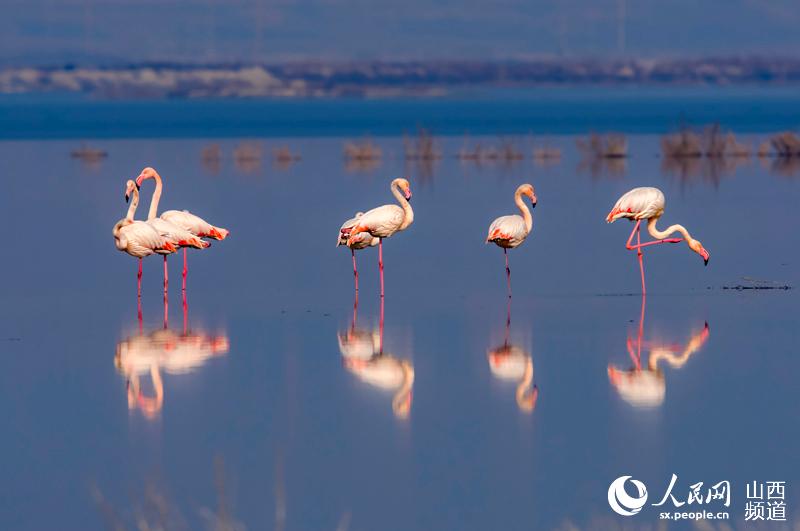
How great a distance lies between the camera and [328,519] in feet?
27.2

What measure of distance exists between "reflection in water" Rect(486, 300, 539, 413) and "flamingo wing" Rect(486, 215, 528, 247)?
2402 millimetres

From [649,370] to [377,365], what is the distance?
181cm

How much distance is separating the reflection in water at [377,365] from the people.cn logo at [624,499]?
190 centimetres

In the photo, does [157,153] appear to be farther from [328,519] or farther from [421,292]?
[328,519]

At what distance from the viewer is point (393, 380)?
37.2 ft

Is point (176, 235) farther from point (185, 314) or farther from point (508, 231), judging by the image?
point (508, 231)

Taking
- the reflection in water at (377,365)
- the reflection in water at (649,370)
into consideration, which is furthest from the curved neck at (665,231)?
the reflection in water at (377,365)

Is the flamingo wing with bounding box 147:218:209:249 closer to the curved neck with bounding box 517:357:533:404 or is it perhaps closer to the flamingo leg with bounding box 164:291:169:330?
the flamingo leg with bounding box 164:291:169:330

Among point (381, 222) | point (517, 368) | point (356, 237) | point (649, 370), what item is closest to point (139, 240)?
point (356, 237)

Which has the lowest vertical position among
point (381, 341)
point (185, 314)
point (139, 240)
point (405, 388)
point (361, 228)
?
point (405, 388)

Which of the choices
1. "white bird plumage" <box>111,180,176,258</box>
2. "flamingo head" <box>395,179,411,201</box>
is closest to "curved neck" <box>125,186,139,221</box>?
"white bird plumage" <box>111,180,176,258</box>

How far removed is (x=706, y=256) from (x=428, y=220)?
6.86 m

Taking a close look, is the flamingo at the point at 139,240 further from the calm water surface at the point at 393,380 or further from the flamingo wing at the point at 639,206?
the flamingo wing at the point at 639,206

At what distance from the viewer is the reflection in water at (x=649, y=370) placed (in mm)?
10766
